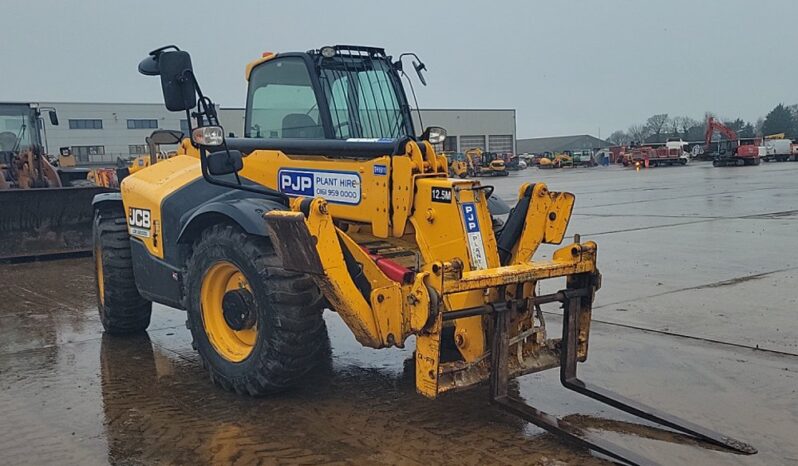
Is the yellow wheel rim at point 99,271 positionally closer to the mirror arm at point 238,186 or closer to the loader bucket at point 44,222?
the mirror arm at point 238,186

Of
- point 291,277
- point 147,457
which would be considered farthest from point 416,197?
point 147,457

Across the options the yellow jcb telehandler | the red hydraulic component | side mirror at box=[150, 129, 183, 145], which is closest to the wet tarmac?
the red hydraulic component

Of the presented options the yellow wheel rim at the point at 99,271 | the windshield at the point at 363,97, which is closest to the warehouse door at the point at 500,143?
the yellow wheel rim at the point at 99,271

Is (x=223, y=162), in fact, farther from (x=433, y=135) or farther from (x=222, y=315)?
(x=433, y=135)

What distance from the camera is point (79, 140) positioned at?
200 feet

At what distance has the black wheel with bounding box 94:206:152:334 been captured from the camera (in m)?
7.00

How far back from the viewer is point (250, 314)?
5211mm

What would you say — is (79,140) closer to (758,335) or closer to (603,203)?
(603,203)

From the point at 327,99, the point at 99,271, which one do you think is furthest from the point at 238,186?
the point at 99,271

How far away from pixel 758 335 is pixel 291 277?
13.6ft

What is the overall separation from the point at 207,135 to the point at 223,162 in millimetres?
282

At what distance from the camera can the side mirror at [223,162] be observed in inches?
215

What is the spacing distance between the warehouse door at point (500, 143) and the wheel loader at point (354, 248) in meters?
72.7

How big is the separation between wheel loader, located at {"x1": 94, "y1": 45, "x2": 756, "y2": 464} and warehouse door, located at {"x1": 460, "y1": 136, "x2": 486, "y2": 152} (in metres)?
70.1
